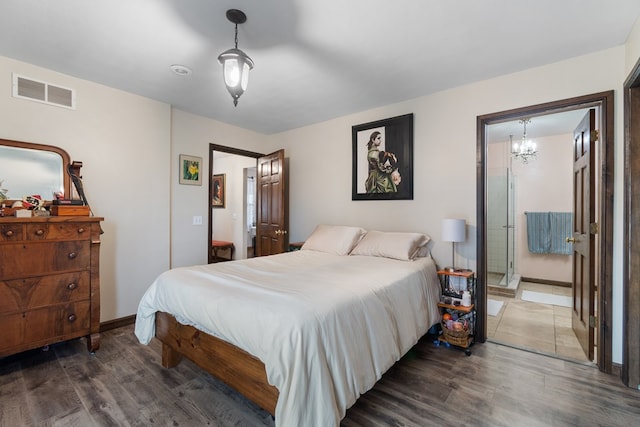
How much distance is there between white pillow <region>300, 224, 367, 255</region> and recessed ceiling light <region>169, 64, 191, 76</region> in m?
2.13

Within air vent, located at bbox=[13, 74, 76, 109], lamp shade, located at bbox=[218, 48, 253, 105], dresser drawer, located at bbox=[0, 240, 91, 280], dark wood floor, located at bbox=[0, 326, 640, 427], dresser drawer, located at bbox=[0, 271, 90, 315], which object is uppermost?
air vent, located at bbox=[13, 74, 76, 109]

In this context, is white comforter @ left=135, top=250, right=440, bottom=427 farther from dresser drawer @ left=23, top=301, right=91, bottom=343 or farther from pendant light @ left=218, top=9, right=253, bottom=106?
pendant light @ left=218, top=9, right=253, bottom=106

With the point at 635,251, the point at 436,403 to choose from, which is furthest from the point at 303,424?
the point at 635,251

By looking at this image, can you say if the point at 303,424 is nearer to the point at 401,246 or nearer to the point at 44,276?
the point at 401,246

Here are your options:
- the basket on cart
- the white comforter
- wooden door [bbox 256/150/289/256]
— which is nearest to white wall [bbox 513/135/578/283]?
the basket on cart

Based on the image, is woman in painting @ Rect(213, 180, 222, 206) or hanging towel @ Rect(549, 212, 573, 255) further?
woman in painting @ Rect(213, 180, 222, 206)

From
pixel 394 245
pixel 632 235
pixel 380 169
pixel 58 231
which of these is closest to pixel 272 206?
pixel 380 169

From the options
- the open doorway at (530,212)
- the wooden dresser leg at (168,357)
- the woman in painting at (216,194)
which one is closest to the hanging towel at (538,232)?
the open doorway at (530,212)

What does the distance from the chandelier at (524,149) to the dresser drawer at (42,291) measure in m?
5.39

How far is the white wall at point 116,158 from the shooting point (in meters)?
2.55

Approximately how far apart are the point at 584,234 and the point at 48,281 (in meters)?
4.44

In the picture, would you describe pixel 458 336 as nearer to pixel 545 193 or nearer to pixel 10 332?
pixel 10 332

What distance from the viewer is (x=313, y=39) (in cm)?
209

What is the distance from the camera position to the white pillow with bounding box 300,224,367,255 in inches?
126
